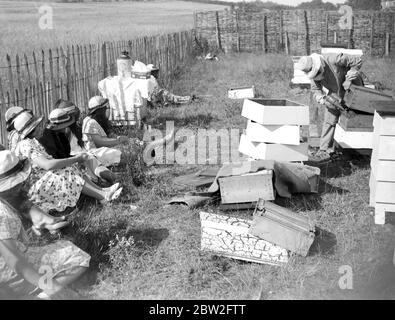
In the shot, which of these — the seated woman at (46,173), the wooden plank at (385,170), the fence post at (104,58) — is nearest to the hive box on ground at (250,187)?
the wooden plank at (385,170)

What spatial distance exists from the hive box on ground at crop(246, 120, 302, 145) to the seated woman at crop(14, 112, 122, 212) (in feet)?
7.32

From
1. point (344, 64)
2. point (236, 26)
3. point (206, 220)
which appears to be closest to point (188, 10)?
point (236, 26)

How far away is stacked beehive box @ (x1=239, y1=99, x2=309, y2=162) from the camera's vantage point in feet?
20.0

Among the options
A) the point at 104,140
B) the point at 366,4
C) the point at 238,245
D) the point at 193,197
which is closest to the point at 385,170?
the point at 238,245

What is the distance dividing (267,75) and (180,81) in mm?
2831

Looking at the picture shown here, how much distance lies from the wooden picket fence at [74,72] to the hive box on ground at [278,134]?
11.0ft

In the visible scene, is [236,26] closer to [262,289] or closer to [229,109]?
[229,109]

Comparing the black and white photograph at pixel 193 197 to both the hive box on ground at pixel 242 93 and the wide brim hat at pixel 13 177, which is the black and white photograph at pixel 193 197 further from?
the hive box on ground at pixel 242 93

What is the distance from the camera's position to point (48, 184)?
16.5 feet

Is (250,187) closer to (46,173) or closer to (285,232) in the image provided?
(285,232)

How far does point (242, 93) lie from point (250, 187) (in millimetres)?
6857

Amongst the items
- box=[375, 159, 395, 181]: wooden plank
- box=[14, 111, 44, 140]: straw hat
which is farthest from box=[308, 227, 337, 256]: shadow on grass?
box=[14, 111, 44, 140]: straw hat

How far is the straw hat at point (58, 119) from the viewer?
5.23 metres

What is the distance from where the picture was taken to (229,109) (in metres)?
10.4
